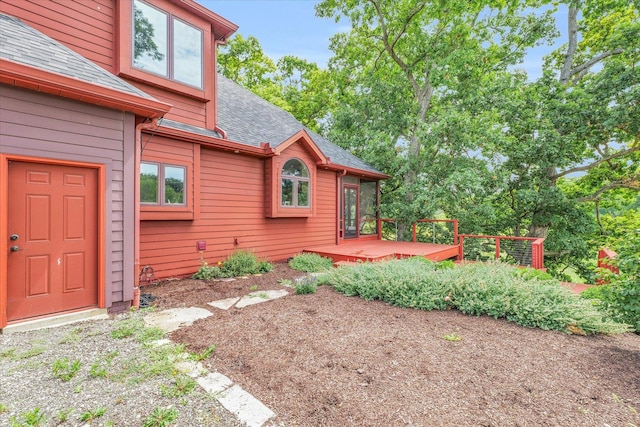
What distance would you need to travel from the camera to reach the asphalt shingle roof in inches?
122

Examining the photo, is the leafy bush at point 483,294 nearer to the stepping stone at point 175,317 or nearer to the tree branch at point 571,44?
the stepping stone at point 175,317

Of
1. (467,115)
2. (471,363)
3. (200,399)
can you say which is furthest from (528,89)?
(200,399)

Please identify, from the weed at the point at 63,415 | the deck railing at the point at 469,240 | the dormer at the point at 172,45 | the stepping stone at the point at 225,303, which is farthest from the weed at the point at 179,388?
the deck railing at the point at 469,240

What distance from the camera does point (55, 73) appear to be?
3068 millimetres

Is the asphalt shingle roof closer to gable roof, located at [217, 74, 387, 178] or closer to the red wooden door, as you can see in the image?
the red wooden door

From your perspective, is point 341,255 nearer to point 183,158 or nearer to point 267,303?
point 267,303

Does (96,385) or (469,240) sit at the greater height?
(469,240)

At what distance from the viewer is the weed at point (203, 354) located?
102 inches

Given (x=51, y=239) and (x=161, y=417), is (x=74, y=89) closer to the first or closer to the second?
(x=51, y=239)

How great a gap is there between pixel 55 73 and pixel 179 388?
10.9 ft

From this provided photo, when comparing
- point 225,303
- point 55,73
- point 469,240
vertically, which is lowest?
point 225,303

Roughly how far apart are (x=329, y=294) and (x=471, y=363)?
2417 mm

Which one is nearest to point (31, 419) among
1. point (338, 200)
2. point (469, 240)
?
point (338, 200)

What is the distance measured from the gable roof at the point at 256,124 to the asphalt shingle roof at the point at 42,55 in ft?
9.58
